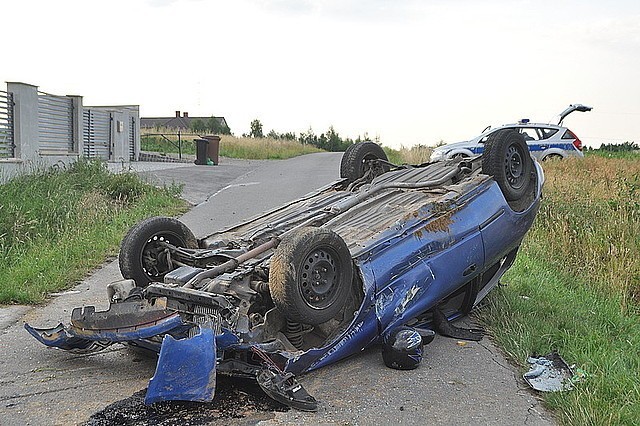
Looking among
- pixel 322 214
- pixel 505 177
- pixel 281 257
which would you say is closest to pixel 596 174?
pixel 505 177

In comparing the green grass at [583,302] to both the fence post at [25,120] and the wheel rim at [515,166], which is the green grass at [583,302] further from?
the fence post at [25,120]

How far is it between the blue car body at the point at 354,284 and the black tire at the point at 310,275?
0.57 ft

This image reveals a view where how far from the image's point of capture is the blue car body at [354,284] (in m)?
4.39

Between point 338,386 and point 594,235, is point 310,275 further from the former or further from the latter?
point 594,235

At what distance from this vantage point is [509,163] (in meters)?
6.35

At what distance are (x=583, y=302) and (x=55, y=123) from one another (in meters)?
17.4

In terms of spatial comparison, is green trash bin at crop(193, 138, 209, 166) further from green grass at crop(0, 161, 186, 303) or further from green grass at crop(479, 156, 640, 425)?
green grass at crop(479, 156, 640, 425)

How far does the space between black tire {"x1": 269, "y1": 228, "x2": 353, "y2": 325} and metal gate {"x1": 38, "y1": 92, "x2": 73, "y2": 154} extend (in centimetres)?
1629

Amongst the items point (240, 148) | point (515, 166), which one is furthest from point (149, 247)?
point (240, 148)

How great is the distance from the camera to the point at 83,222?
1045 cm

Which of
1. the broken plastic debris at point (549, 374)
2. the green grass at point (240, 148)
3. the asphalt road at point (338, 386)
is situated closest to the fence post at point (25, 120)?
the asphalt road at point (338, 386)

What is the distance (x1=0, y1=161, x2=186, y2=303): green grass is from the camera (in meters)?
7.57

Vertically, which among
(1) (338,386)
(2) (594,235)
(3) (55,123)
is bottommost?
(1) (338,386)

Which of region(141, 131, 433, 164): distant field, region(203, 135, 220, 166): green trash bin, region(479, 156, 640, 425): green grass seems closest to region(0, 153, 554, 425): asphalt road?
region(479, 156, 640, 425): green grass
